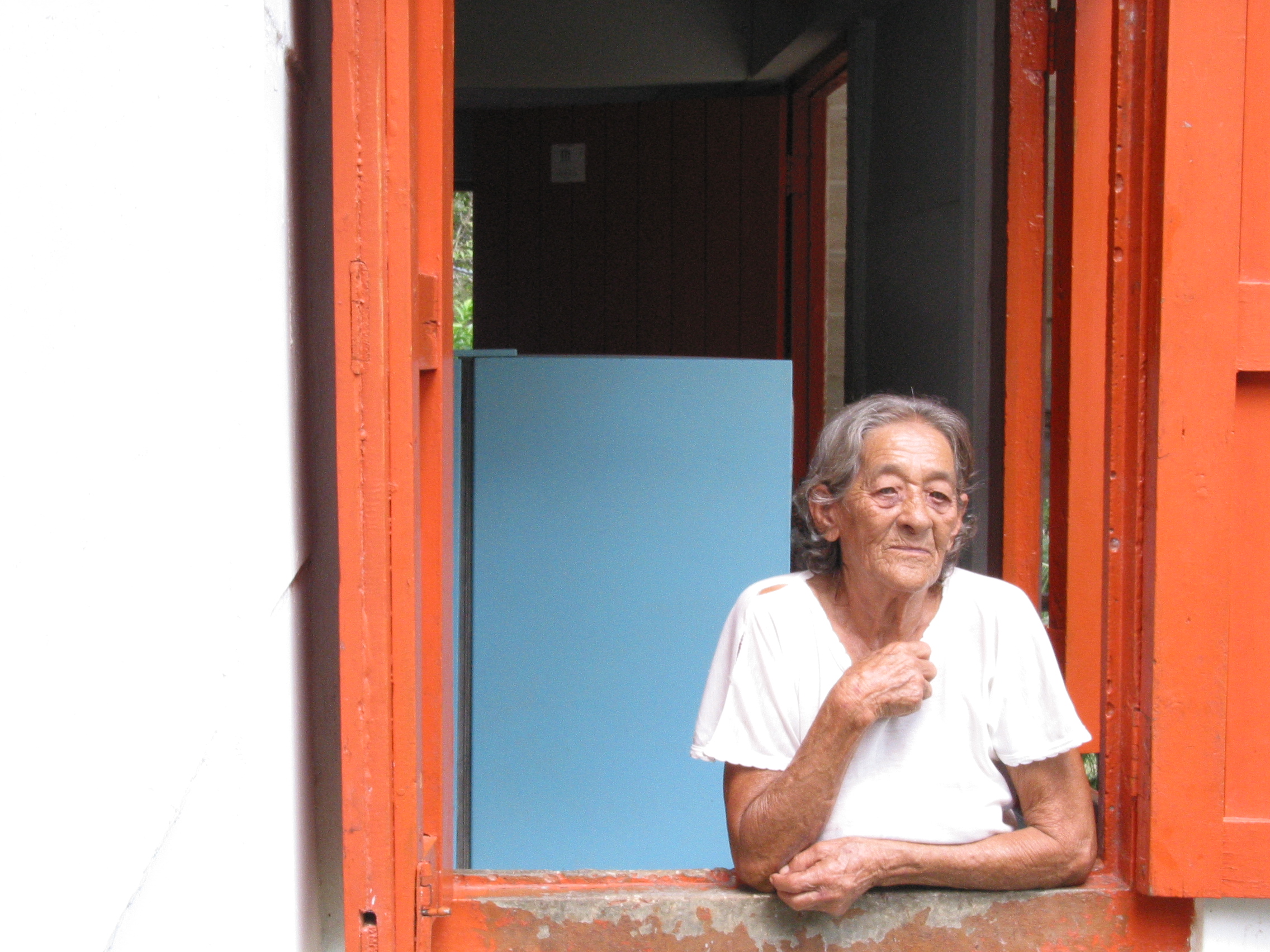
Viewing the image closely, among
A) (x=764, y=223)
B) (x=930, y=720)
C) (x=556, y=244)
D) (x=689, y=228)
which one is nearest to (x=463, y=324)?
(x=556, y=244)

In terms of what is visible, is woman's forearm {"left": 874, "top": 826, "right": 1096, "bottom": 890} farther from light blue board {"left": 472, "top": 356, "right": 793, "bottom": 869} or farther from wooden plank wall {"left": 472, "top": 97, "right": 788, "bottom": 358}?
A: wooden plank wall {"left": 472, "top": 97, "right": 788, "bottom": 358}

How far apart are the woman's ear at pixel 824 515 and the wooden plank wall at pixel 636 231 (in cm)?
285

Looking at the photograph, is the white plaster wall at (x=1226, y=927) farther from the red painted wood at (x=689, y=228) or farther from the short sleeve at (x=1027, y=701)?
the red painted wood at (x=689, y=228)

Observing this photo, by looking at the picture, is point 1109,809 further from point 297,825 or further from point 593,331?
point 593,331

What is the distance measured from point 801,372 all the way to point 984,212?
5.95ft

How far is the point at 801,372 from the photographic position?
15.5 feet

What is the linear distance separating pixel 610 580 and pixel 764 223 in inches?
100

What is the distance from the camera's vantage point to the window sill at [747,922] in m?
1.69

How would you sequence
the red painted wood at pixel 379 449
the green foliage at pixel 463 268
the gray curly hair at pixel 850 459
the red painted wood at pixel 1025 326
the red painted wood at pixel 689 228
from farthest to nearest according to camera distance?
1. the green foliage at pixel 463 268
2. the red painted wood at pixel 689 228
3. the red painted wood at pixel 1025 326
4. the gray curly hair at pixel 850 459
5. the red painted wood at pixel 379 449

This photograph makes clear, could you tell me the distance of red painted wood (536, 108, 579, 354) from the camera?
503cm

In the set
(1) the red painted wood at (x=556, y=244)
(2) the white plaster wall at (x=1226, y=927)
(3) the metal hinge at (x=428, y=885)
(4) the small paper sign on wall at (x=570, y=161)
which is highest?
(4) the small paper sign on wall at (x=570, y=161)

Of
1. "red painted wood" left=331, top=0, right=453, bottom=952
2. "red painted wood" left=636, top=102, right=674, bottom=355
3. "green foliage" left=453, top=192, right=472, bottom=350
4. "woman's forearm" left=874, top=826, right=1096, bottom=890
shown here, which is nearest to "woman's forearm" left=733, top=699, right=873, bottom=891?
"woman's forearm" left=874, top=826, right=1096, bottom=890

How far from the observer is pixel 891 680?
5.40ft

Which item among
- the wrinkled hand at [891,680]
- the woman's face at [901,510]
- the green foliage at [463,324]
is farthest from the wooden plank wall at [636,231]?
the green foliage at [463,324]
